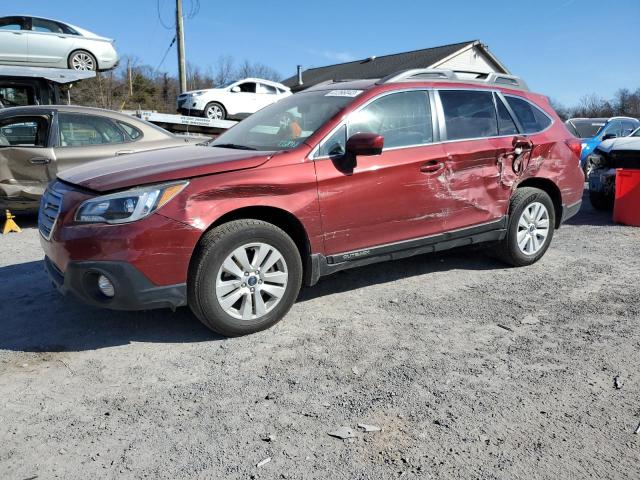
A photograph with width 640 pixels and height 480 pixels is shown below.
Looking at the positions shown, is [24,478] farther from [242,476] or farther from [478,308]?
[478,308]

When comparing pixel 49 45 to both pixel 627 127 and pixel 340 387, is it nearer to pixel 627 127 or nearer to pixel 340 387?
pixel 340 387

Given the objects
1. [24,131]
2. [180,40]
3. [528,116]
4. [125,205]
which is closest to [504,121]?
[528,116]

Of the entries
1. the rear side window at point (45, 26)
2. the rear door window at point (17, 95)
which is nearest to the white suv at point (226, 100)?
the rear side window at point (45, 26)

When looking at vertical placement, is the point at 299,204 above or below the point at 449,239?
above

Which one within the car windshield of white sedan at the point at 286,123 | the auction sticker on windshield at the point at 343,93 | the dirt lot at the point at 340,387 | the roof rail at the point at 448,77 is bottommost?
the dirt lot at the point at 340,387

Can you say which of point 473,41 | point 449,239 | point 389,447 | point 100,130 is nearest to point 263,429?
point 389,447

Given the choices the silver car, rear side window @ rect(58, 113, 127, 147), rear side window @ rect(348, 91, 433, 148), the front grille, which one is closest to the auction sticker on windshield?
rear side window @ rect(348, 91, 433, 148)

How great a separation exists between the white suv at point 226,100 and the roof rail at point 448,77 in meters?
12.0

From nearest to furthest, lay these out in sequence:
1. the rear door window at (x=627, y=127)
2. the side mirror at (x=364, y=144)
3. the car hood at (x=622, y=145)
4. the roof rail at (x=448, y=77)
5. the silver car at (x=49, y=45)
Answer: the side mirror at (x=364, y=144), the roof rail at (x=448, y=77), the car hood at (x=622, y=145), the silver car at (x=49, y=45), the rear door window at (x=627, y=127)

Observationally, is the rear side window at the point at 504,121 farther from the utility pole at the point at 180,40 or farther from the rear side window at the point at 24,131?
the utility pole at the point at 180,40

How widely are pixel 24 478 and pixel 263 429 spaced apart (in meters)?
1.02

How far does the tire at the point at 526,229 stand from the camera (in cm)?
505

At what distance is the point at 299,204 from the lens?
373 cm

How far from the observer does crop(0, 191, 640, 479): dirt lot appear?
236cm
